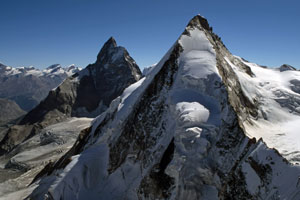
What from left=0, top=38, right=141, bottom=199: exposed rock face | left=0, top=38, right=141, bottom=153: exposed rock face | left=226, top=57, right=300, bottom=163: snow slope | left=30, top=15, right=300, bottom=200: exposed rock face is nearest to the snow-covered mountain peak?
left=30, top=15, right=300, bottom=200: exposed rock face

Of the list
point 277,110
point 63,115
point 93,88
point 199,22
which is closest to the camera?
point 277,110

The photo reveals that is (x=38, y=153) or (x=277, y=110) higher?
(x=277, y=110)

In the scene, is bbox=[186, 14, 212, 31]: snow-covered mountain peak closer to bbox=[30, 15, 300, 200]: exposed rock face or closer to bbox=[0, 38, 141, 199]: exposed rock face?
bbox=[30, 15, 300, 200]: exposed rock face

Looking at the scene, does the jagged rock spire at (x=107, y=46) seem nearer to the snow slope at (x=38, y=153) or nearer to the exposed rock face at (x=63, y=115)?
the exposed rock face at (x=63, y=115)

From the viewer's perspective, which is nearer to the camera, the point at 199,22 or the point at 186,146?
the point at 186,146

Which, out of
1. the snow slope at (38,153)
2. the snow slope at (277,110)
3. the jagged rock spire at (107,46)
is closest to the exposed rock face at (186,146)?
the snow slope at (277,110)

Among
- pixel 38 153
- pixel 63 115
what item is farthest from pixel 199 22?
pixel 63 115

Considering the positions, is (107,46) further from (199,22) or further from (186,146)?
(186,146)
